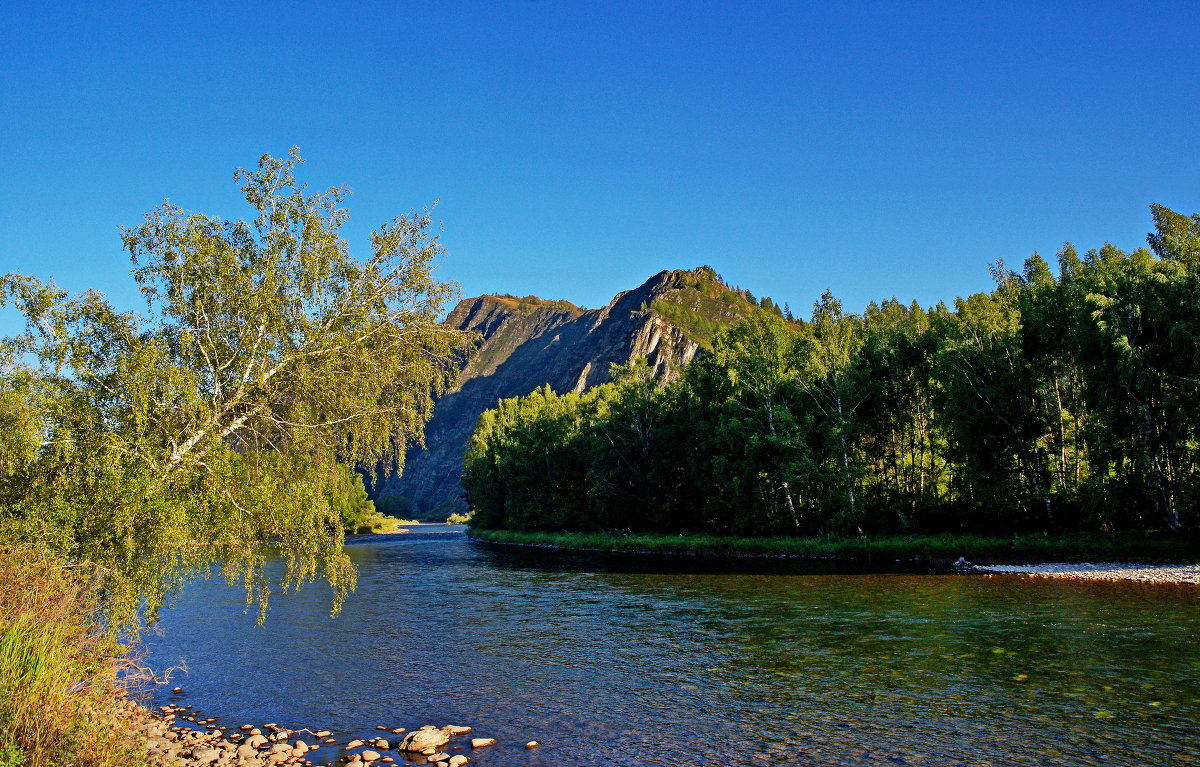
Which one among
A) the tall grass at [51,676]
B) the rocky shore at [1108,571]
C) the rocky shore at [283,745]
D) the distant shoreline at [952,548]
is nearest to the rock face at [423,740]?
the rocky shore at [283,745]

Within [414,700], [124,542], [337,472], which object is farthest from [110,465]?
[414,700]

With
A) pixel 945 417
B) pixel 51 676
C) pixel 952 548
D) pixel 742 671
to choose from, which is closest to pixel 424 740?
pixel 51 676

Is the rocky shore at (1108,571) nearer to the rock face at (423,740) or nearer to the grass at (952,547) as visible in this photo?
the grass at (952,547)

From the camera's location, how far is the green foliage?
1644 cm

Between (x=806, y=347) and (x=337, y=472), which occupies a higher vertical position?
(x=806, y=347)

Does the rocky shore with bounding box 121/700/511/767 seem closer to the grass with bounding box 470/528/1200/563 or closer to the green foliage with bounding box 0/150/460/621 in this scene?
Answer: the green foliage with bounding box 0/150/460/621

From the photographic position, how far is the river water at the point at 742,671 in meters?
15.8

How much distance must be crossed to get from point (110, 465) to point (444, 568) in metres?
48.6

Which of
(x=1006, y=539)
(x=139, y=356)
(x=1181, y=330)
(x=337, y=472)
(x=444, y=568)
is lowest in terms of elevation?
(x=444, y=568)

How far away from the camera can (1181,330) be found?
1545 inches

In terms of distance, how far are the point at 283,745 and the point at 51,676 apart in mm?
5976

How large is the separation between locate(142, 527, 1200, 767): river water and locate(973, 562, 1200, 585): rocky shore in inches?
120

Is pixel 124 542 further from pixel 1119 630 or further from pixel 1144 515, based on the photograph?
pixel 1144 515

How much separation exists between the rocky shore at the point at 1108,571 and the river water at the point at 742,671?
305 centimetres
